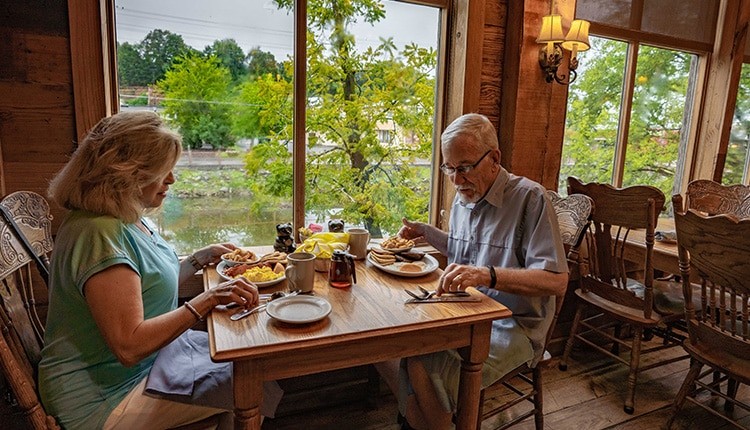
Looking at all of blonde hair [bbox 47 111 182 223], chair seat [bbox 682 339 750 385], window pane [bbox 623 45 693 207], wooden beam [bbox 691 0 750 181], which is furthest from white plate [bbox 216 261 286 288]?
wooden beam [bbox 691 0 750 181]

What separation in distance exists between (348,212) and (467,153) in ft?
3.02

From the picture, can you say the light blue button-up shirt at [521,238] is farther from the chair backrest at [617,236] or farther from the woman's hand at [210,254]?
the woman's hand at [210,254]

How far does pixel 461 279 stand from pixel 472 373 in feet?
0.96

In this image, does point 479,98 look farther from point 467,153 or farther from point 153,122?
point 153,122

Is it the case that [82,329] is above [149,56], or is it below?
below

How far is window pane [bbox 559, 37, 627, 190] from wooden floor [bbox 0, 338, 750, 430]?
4.01 ft

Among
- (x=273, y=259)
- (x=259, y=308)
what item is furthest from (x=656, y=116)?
(x=259, y=308)

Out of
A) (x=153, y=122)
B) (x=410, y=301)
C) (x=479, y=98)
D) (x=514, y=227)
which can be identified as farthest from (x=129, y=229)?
(x=479, y=98)

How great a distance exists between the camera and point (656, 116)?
3260 millimetres

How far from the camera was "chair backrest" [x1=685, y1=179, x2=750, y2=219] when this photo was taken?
2.78 meters

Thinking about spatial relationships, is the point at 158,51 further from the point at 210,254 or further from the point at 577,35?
the point at 577,35

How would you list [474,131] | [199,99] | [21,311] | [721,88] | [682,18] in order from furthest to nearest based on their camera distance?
[721,88]
[682,18]
[199,99]
[474,131]
[21,311]

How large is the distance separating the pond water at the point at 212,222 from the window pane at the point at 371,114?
0.80 feet

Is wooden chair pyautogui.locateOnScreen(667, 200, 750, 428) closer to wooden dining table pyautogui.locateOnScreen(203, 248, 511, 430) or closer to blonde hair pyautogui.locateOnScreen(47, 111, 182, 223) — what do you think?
wooden dining table pyautogui.locateOnScreen(203, 248, 511, 430)
